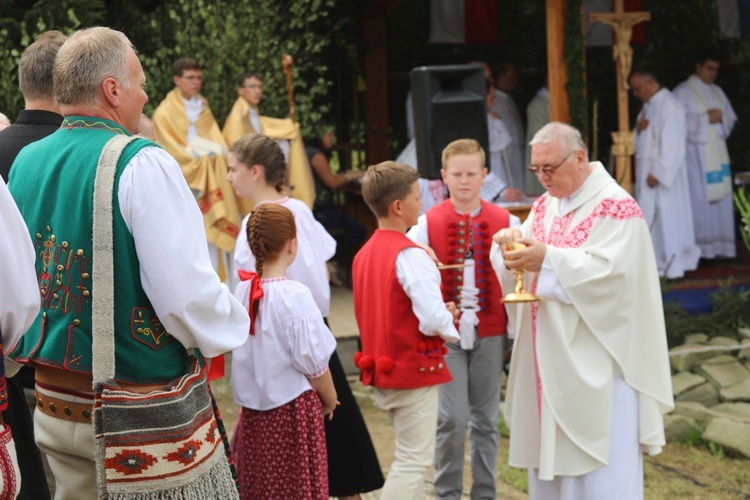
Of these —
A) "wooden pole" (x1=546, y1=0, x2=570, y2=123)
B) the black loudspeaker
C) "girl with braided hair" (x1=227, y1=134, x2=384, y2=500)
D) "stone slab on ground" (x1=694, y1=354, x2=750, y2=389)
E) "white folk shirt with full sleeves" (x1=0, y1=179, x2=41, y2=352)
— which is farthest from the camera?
"wooden pole" (x1=546, y1=0, x2=570, y2=123)

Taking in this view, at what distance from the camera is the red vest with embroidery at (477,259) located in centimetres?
536

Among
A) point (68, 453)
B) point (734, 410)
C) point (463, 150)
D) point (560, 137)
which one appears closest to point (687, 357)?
point (734, 410)

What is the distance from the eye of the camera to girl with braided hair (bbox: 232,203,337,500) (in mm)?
4359

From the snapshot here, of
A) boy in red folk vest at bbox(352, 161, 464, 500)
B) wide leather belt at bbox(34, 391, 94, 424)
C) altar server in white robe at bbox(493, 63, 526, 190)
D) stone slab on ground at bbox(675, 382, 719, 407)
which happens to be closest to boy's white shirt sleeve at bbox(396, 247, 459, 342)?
boy in red folk vest at bbox(352, 161, 464, 500)

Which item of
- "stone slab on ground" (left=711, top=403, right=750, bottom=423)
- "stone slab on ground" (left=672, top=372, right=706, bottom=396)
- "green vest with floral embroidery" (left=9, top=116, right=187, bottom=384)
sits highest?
"green vest with floral embroidery" (left=9, top=116, right=187, bottom=384)

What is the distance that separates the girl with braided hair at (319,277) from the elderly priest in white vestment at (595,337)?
95cm

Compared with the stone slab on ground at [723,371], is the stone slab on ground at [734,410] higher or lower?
lower

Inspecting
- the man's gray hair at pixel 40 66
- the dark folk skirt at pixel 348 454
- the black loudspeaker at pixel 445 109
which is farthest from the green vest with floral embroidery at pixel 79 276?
the black loudspeaker at pixel 445 109

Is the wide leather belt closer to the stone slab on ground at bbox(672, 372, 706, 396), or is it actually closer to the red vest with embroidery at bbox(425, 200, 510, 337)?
the red vest with embroidery at bbox(425, 200, 510, 337)

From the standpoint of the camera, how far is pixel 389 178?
15.6ft

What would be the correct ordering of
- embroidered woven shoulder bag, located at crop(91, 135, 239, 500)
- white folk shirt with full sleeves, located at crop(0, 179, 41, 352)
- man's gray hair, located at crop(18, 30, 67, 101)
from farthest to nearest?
man's gray hair, located at crop(18, 30, 67, 101)
embroidered woven shoulder bag, located at crop(91, 135, 239, 500)
white folk shirt with full sleeves, located at crop(0, 179, 41, 352)

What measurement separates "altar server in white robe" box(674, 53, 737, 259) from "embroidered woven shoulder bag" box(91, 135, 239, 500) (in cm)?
947

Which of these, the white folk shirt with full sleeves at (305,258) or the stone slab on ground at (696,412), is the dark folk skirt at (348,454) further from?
the stone slab on ground at (696,412)

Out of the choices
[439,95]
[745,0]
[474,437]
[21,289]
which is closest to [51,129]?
[21,289]
